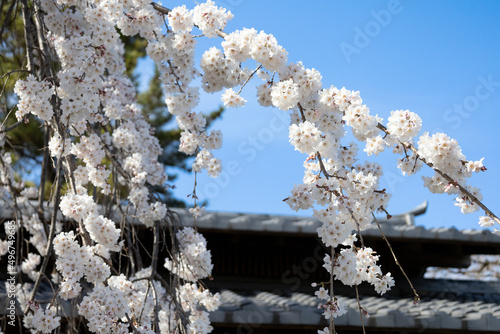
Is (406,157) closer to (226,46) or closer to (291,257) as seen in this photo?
(226,46)

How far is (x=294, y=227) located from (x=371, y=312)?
0.95m

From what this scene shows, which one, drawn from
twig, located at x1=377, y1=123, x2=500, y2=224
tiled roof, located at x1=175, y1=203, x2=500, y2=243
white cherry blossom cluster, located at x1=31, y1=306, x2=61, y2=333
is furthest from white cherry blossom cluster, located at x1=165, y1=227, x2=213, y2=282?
tiled roof, located at x1=175, y1=203, x2=500, y2=243

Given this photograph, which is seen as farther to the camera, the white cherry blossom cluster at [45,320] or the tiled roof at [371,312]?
the tiled roof at [371,312]

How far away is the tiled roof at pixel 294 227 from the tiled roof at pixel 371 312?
1.89ft

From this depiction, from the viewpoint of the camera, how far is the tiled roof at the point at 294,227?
16.6 feet

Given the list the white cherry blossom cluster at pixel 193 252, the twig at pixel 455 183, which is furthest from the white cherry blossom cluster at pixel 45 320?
the twig at pixel 455 183

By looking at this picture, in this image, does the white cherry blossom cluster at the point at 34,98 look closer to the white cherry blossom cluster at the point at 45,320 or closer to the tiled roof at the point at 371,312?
the white cherry blossom cluster at the point at 45,320

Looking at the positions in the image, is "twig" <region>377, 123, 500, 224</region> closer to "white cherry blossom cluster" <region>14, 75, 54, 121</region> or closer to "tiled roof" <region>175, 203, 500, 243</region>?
"white cherry blossom cluster" <region>14, 75, 54, 121</region>

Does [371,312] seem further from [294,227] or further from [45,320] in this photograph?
[45,320]

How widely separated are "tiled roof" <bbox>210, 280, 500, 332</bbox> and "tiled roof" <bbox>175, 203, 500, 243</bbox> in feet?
1.89

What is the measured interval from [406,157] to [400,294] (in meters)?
3.65

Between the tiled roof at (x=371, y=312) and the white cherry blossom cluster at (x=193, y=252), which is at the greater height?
the white cherry blossom cluster at (x=193, y=252)

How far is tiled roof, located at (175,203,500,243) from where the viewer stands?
5.06 m

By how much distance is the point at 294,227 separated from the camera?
5.07m
